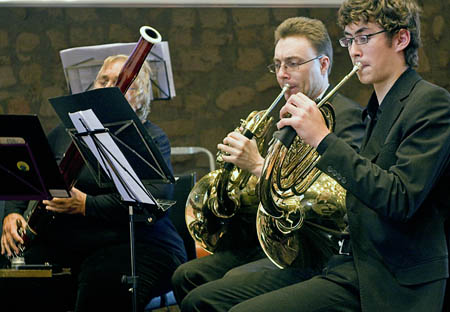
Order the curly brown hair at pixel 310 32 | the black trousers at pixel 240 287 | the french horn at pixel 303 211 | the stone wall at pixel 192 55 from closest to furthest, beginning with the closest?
the french horn at pixel 303 211 → the black trousers at pixel 240 287 → the curly brown hair at pixel 310 32 → the stone wall at pixel 192 55

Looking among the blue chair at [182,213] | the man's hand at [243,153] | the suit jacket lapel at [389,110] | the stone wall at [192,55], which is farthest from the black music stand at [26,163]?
the stone wall at [192,55]

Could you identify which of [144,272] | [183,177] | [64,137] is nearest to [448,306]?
[144,272]

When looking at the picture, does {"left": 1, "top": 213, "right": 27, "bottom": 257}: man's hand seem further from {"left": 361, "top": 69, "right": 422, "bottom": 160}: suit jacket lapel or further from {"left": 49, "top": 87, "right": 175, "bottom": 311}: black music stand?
{"left": 361, "top": 69, "right": 422, "bottom": 160}: suit jacket lapel

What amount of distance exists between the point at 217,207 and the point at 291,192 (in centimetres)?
54

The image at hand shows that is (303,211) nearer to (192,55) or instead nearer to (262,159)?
(262,159)

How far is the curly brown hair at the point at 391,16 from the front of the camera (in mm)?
1798

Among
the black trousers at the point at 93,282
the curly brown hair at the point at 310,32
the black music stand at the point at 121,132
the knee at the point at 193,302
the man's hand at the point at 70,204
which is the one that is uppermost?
the curly brown hair at the point at 310,32

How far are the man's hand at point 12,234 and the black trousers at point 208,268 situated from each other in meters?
0.71

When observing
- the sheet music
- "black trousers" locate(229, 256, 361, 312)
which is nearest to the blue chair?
the sheet music

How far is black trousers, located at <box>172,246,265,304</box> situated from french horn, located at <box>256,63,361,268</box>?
51 centimetres

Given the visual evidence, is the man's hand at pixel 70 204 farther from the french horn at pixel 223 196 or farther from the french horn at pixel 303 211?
the french horn at pixel 303 211

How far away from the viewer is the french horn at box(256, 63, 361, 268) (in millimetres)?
2016

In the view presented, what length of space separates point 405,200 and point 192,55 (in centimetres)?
383

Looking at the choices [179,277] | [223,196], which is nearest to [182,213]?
Result: [179,277]
